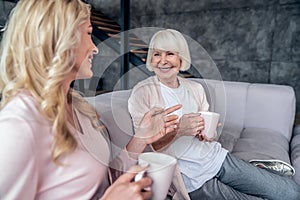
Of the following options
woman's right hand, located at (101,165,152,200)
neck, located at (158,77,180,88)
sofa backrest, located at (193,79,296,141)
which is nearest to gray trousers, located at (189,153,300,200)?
neck, located at (158,77,180,88)

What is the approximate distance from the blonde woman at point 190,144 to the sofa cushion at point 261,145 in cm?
46

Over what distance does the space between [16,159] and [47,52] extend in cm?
23

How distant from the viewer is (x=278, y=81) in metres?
3.91

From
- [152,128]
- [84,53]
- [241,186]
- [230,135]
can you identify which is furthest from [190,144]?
[230,135]

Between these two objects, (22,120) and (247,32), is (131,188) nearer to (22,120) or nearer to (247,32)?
(22,120)

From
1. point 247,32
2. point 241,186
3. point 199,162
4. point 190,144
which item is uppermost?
point 247,32

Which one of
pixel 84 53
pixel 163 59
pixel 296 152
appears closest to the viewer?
pixel 84 53

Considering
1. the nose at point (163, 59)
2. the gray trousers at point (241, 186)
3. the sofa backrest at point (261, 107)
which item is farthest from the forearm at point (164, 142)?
the sofa backrest at point (261, 107)

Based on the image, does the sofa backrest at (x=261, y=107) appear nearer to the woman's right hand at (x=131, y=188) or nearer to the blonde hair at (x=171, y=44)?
the blonde hair at (x=171, y=44)

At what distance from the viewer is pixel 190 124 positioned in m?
0.79

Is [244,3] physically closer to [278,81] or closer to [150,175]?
[278,81]

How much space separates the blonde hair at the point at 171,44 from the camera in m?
0.83

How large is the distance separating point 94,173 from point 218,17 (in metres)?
3.99

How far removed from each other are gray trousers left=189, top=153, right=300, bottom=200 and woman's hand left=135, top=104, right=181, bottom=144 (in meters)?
0.53
